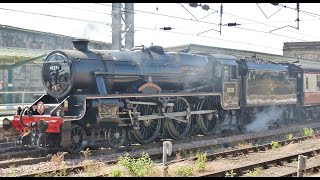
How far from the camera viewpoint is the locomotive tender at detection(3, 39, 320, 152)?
10.8 m

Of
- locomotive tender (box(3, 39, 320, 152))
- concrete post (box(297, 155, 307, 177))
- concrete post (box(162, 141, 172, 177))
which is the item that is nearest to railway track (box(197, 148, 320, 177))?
concrete post (box(297, 155, 307, 177))

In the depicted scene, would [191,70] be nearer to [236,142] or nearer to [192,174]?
[236,142]

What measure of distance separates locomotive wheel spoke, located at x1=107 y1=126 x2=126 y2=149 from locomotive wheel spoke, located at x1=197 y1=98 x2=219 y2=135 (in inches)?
149

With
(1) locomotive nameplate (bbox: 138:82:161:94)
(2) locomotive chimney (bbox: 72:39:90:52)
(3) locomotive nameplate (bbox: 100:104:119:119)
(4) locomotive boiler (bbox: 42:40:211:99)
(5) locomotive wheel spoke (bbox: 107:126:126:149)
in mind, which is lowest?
(5) locomotive wheel spoke (bbox: 107:126:126:149)

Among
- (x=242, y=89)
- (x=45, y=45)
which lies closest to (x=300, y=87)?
(x=242, y=89)

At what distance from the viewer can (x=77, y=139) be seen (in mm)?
10742

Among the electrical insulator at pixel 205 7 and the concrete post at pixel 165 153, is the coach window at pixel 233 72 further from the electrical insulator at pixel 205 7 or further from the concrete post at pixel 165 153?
the concrete post at pixel 165 153

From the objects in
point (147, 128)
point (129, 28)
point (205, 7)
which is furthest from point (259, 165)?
point (129, 28)

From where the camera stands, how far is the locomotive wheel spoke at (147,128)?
12414 millimetres

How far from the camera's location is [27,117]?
11.0 metres

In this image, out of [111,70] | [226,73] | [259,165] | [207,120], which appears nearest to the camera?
[259,165]

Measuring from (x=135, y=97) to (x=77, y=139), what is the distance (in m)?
2.23

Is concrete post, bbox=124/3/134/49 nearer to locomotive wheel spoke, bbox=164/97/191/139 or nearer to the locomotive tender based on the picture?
the locomotive tender

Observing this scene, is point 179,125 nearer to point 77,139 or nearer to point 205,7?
point 77,139
